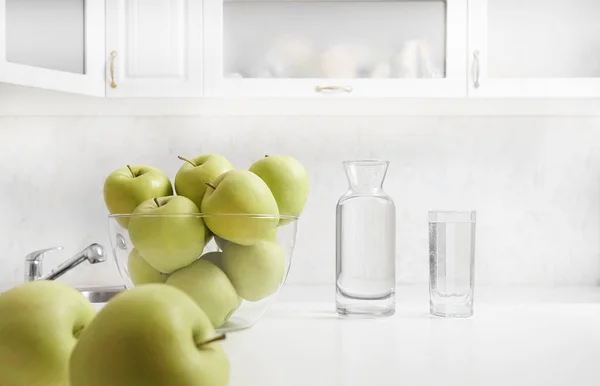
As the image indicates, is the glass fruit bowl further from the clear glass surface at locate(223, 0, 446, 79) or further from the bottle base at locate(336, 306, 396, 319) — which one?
the clear glass surface at locate(223, 0, 446, 79)

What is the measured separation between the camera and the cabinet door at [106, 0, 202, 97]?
185 centimetres

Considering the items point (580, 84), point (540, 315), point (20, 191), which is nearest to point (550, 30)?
point (580, 84)

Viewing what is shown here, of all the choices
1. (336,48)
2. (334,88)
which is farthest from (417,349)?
(336,48)

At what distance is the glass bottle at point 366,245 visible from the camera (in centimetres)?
116

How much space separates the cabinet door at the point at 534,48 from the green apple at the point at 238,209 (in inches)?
47.6

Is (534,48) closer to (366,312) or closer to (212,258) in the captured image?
(366,312)

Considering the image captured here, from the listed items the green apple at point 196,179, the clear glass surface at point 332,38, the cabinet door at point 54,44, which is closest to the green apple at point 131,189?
the green apple at point 196,179

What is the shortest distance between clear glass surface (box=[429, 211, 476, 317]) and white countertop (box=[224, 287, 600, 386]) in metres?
0.04

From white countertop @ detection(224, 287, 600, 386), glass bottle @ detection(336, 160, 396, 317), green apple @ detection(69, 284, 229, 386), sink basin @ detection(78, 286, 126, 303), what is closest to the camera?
green apple @ detection(69, 284, 229, 386)

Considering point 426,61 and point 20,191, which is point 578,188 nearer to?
point 426,61

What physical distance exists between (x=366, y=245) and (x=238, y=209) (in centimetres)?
43

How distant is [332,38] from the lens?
1.92 m

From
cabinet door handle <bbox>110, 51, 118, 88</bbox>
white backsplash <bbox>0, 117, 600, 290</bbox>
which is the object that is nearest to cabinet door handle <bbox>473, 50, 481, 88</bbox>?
white backsplash <bbox>0, 117, 600, 290</bbox>

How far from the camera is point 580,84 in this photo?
1.87 m
